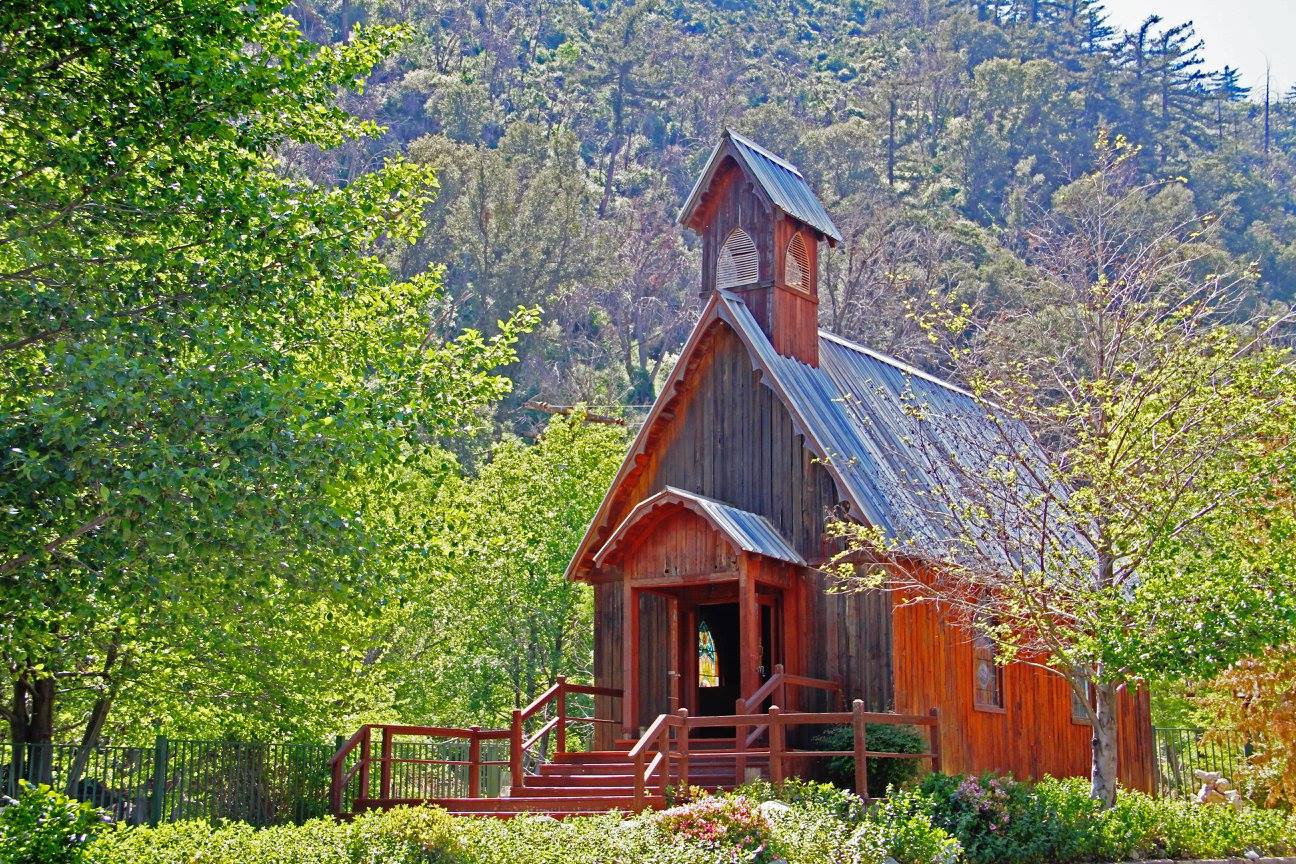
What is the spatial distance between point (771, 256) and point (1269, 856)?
460 inches

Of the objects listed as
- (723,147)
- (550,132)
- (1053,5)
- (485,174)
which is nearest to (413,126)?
(550,132)

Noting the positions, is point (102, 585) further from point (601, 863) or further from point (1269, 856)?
point (1269, 856)

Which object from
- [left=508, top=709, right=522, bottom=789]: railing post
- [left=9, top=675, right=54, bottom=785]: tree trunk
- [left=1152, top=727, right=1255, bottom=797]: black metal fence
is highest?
[left=9, top=675, right=54, bottom=785]: tree trunk

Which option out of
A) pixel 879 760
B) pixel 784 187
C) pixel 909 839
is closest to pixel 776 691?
pixel 879 760

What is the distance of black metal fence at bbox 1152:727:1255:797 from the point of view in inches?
1012

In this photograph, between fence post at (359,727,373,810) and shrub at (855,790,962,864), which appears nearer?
shrub at (855,790,962,864)

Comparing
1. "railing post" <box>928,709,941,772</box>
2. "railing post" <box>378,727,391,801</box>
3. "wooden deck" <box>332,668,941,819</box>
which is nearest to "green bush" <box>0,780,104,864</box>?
"wooden deck" <box>332,668,941,819</box>

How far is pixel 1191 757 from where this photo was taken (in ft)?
100

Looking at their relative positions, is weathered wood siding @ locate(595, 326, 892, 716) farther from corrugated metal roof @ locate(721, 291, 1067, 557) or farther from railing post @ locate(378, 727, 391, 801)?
railing post @ locate(378, 727, 391, 801)

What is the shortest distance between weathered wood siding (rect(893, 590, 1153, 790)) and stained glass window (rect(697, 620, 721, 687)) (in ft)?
11.4

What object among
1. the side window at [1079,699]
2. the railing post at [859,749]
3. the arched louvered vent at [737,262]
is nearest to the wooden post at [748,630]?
the railing post at [859,749]

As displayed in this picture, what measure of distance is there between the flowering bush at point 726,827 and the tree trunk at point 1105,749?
680cm

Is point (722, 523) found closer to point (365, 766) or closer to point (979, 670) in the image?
point (365, 766)

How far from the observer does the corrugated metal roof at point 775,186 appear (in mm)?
23172
